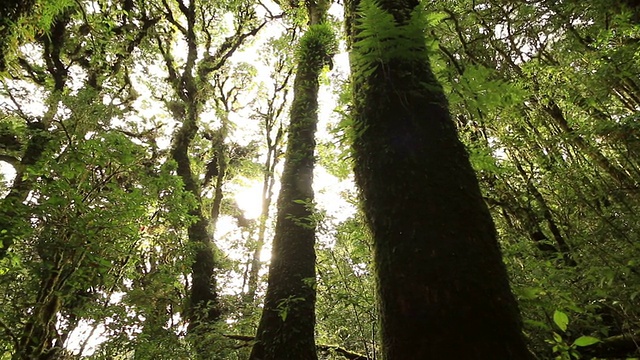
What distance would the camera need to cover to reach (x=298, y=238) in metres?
5.61

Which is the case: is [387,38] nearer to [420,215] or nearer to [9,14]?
[420,215]

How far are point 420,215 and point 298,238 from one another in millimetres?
4221

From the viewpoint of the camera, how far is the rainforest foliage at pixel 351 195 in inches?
87.3

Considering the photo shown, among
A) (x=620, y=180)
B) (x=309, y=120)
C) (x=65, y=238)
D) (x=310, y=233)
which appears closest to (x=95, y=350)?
(x=65, y=238)

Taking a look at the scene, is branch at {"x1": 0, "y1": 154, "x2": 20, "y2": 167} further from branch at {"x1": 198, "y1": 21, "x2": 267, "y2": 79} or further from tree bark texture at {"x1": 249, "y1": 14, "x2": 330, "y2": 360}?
tree bark texture at {"x1": 249, "y1": 14, "x2": 330, "y2": 360}

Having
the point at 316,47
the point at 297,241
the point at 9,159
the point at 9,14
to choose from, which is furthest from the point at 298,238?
the point at 9,159

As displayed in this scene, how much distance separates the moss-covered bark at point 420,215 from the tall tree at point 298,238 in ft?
10.5

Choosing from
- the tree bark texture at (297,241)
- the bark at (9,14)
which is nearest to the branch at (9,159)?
the bark at (9,14)

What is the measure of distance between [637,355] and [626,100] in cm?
1019

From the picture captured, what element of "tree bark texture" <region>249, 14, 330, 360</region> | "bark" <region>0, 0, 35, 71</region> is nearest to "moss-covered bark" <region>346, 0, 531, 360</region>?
"tree bark texture" <region>249, 14, 330, 360</region>

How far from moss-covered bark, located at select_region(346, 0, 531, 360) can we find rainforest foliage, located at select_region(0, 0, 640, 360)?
2 centimetres

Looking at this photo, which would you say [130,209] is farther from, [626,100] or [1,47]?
[626,100]

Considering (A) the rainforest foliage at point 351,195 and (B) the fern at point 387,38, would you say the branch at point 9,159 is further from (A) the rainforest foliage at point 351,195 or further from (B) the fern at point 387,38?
(B) the fern at point 387,38

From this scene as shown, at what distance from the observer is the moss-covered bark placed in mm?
1265
